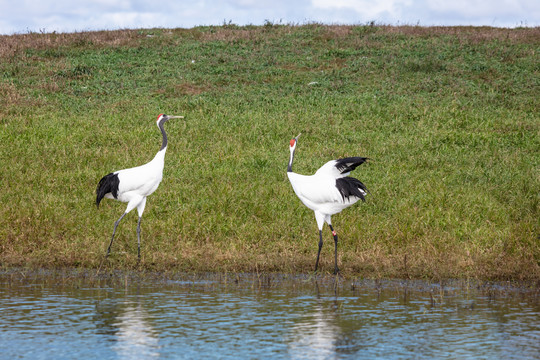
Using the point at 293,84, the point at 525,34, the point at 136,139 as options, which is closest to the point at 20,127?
the point at 136,139

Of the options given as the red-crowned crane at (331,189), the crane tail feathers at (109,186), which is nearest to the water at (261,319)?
the red-crowned crane at (331,189)

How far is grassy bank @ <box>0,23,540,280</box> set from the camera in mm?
11750

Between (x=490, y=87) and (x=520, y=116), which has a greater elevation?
(x=490, y=87)

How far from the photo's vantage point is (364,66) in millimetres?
30250

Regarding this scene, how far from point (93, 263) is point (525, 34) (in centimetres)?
2981

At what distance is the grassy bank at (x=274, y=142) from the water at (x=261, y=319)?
109cm

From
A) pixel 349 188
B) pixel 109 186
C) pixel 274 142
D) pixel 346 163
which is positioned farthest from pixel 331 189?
pixel 274 142

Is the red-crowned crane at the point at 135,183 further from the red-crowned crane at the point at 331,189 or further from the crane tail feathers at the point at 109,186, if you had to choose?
the red-crowned crane at the point at 331,189

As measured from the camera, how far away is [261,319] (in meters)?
7.97

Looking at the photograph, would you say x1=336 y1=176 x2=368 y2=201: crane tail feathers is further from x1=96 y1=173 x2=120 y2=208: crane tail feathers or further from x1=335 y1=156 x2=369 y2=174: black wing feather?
x1=96 y1=173 x2=120 y2=208: crane tail feathers

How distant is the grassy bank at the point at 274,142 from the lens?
38.5ft

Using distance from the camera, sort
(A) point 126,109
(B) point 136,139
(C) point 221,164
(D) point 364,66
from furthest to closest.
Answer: (D) point 364,66, (A) point 126,109, (B) point 136,139, (C) point 221,164

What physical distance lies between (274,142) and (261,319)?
489 inches

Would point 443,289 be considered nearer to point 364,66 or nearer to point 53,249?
point 53,249
